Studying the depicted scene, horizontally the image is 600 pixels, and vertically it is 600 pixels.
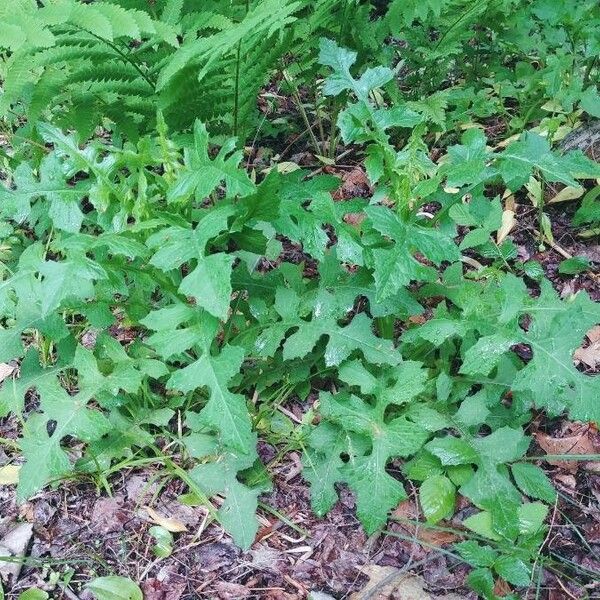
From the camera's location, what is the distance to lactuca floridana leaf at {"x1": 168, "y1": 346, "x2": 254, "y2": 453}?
6.54 feet

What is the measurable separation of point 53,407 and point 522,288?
1596 millimetres

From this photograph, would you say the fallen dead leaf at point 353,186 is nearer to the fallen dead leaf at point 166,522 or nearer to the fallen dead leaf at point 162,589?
the fallen dead leaf at point 166,522

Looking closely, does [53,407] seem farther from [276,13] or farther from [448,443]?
[276,13]

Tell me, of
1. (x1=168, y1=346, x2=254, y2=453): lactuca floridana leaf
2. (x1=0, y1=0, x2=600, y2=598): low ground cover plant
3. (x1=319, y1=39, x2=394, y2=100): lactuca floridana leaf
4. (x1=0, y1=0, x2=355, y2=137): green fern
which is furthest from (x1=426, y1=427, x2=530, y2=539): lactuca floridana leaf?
(x1=0, y1=0, x2=355, y2=137): green fern

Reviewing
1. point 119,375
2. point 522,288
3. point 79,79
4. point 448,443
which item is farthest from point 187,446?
point 79,79

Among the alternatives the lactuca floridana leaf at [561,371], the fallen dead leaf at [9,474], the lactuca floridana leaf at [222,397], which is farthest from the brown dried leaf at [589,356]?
the fallen dead leaf at [9,474]

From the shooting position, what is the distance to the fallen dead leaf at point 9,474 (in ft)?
8.01

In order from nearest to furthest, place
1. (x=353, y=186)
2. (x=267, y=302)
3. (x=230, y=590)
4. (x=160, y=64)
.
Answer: (x=230, y=590) < (x=267, y=302) < (x=160, y=64) < (x=353, y=186)

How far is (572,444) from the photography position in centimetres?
241

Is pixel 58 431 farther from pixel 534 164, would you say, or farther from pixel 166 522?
pixel 534 164

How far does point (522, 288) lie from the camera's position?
7.63 feet

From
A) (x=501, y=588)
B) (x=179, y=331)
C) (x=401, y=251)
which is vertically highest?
(x=401, y=251)

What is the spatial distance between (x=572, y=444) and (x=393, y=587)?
2.63ft

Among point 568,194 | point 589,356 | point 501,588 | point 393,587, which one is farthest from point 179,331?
point 568,194
